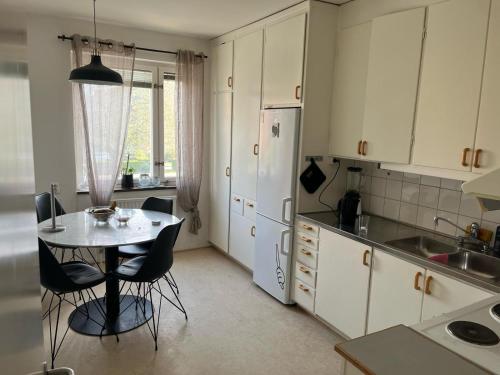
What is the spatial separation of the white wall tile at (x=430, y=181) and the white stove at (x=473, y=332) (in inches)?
45.3

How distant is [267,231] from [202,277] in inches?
38.3

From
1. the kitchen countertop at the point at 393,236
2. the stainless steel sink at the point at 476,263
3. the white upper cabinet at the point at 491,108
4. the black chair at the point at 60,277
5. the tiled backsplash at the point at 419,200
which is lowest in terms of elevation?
the black chair at the point at 60,277

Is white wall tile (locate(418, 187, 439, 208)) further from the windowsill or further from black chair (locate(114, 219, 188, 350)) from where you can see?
the windowsill

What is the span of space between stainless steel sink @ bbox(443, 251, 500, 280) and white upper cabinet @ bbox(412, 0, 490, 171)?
0.56 metres

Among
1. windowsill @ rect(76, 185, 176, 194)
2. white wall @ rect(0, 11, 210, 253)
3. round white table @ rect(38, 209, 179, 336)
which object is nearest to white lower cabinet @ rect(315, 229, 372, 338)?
round white table @ rect(38, 209, 179, 336)

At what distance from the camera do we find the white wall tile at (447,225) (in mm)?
2527

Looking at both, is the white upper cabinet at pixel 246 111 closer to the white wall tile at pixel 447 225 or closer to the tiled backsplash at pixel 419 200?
the tiled backsplash at pixel 419 200

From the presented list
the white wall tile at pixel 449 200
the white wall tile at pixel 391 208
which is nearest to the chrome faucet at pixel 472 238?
the white wall tile at pixel 449 200

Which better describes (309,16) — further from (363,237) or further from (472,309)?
(472,309)

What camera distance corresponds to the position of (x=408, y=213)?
2844 mm

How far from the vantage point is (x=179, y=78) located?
14.0 feet

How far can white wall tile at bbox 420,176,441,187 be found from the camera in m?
2.62

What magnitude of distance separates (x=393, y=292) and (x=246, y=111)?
7.48 ft

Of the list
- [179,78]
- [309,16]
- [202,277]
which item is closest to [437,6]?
[309,16]
